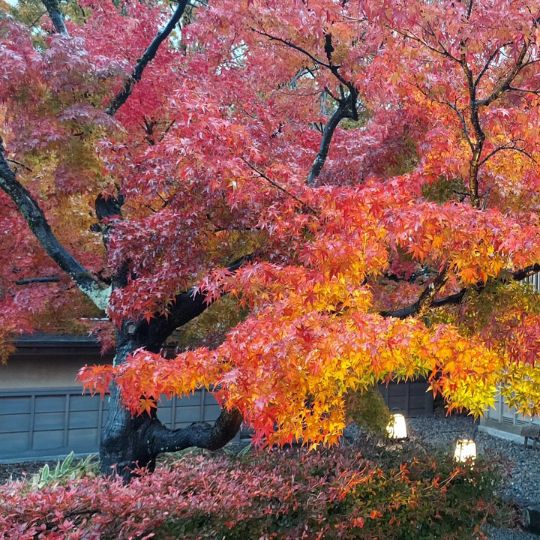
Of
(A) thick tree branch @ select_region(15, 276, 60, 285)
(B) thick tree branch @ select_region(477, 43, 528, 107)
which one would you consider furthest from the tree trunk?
(B) thick tree branch @ select_region(477, 43, 528, 107)

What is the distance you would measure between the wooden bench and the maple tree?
6425 mm

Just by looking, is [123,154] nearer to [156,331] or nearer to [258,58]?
[156,331]

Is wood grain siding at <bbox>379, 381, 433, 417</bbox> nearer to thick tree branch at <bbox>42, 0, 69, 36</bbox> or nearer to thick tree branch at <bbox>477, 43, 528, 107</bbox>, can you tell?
thick tree branch at <bbox>477, 43, 528, 107</bbox>

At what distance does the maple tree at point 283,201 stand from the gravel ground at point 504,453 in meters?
2.21

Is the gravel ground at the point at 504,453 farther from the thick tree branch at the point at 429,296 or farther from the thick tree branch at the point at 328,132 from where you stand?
the thick tree branch at the point at 328,132

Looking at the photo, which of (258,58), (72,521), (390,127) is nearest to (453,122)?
(390,127)

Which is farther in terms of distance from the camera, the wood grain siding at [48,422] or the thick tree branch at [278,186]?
the wood grain siding at [48,422]

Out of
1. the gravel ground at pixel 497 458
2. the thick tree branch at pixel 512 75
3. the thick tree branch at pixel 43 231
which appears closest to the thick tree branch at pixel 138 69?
the thick tree branch at pixel 43 231

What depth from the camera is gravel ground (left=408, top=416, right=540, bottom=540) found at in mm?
6832

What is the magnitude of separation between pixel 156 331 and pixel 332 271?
2818mm

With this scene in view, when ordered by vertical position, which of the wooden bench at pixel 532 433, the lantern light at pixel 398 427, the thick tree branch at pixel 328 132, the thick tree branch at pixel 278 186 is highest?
the thick tree branch at pixel 328 132

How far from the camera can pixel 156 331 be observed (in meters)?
6.03

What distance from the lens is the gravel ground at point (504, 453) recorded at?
683 centimetres

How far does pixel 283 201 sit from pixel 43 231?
9.28 feet
